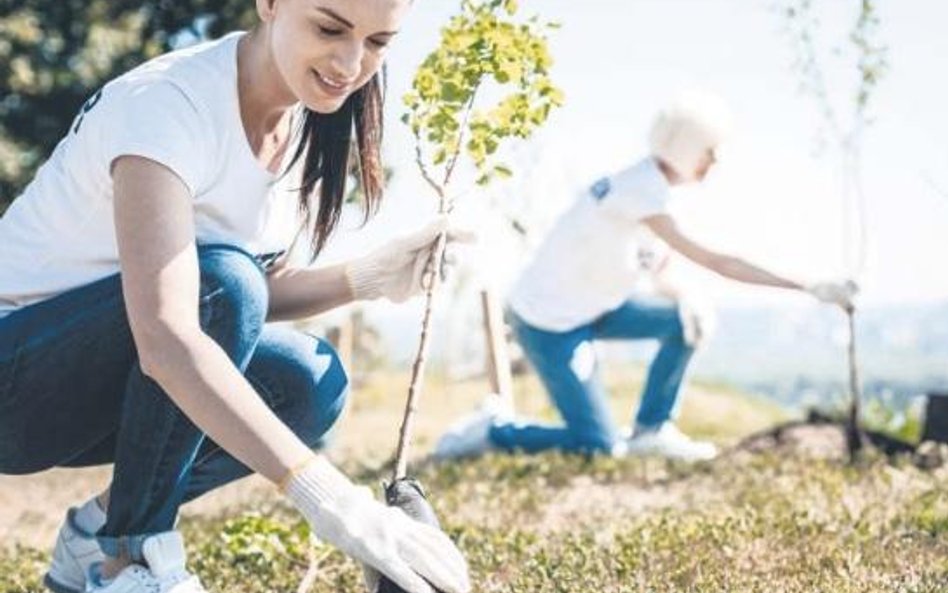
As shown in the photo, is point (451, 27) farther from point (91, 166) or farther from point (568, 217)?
point (568, 217)

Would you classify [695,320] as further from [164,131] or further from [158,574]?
[164,131]

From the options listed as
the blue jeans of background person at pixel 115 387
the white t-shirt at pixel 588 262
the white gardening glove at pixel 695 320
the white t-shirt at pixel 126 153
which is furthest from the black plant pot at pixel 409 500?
the white gardening glove at pixel 695 320

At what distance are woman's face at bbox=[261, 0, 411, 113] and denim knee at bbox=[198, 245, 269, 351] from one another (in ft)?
1.15

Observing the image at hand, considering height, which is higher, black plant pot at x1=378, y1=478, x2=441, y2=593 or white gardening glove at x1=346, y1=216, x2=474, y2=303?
white gardening glove at x1=346, y1=216, x2=474, y2=303

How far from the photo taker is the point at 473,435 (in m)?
7.11

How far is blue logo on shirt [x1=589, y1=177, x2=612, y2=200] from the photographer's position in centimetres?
657

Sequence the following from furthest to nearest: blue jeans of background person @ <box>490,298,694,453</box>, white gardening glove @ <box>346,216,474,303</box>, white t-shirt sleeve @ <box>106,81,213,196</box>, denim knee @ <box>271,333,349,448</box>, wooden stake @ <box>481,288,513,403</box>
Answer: wooden stake @ <box>481,288,513,403</box>, blue jeans of background person @ <box>490,298,694,453</box>, white gardening glove @ <box>346,216,474,303</box>, denim knee @ <box>271,333,349,448</box>, white t-shirt sleeve @ <box>106,81,213,196</box>

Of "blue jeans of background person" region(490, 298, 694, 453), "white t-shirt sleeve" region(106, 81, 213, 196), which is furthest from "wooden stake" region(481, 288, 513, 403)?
"white t-shirt sleeve" region(106, 81, 213, 196)

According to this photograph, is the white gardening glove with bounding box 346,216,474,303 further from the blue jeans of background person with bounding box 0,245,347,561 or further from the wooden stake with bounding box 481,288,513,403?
the wooden stake with bounding box 481,288,513,403

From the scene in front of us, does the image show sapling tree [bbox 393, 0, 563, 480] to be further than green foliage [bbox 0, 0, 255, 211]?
No

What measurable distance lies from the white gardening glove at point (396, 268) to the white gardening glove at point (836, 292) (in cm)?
341

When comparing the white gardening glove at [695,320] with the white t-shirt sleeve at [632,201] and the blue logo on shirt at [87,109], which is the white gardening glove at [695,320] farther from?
the blue logo on shirt at [87,109]

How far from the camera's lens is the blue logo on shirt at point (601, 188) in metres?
6.57

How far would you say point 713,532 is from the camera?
156 inches
